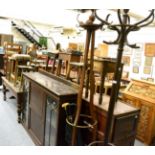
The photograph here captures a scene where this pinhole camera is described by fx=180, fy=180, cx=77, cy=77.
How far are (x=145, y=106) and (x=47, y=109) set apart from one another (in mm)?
1941

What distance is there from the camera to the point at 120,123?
196 centimetres

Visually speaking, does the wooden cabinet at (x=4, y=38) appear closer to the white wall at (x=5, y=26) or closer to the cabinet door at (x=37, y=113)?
the white wall at (x=5, y=26)

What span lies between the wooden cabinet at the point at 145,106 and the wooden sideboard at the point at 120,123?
1.36 m

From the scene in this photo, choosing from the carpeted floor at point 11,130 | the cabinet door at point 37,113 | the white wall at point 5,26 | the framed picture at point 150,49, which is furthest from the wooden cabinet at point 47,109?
the white wall at point 5,26

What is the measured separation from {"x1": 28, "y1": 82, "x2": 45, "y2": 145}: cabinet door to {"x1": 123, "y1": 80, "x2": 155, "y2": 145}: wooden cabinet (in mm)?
1905

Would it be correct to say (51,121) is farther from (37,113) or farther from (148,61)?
(148,61)

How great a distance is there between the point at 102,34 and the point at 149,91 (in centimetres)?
558

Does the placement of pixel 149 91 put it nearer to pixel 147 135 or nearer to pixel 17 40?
pixel 147 135

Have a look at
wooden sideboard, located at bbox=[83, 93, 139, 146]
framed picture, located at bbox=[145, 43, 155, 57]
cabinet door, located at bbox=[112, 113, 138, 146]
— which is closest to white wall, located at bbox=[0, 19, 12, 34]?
framed picture, located at bbox=[145, 43, 155, 57]

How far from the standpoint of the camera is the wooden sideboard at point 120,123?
1928mm

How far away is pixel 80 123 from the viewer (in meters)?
2.31

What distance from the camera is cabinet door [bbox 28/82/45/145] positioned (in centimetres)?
275

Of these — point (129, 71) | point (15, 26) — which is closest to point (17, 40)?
point (15, 26)

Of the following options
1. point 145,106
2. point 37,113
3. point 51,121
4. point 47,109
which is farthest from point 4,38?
point 145,106
